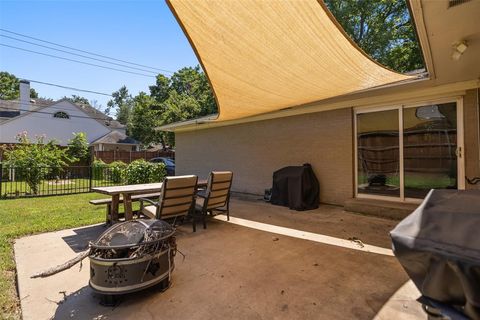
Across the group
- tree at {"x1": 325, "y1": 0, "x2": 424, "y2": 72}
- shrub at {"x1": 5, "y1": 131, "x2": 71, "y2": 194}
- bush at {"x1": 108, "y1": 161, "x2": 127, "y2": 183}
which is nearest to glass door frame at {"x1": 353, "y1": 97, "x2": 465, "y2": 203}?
bush at {"x1": 108, "y1": 161, "x2": 127, "y2": 183}

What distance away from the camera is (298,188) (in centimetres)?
693

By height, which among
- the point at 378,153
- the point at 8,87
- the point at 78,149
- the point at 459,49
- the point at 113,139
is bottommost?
the point at 378,153

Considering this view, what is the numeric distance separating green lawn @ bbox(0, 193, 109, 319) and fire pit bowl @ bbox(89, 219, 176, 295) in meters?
0.82

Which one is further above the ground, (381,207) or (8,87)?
(8,87)

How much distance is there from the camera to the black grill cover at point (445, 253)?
997 mm

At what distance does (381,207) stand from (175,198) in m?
4.39

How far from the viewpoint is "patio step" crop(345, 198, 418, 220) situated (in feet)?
18.2

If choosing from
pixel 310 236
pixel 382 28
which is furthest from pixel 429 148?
pixel 382 28

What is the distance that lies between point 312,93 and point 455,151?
309 centimetres

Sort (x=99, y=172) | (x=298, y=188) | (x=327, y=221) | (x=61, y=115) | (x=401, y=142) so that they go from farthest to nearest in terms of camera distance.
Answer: (x=61, y=115), (x=99, y=172), (x=298, y=188), (x=401, y=142), (x=327, y=221)

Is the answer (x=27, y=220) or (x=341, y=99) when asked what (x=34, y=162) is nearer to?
(x=27, y=220)

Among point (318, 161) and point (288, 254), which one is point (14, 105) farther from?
point (288, 254)

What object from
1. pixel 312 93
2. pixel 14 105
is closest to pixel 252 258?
pixel 312 93

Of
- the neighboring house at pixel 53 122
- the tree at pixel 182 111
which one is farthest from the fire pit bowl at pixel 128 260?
the neighboring house at pixel 53 122
